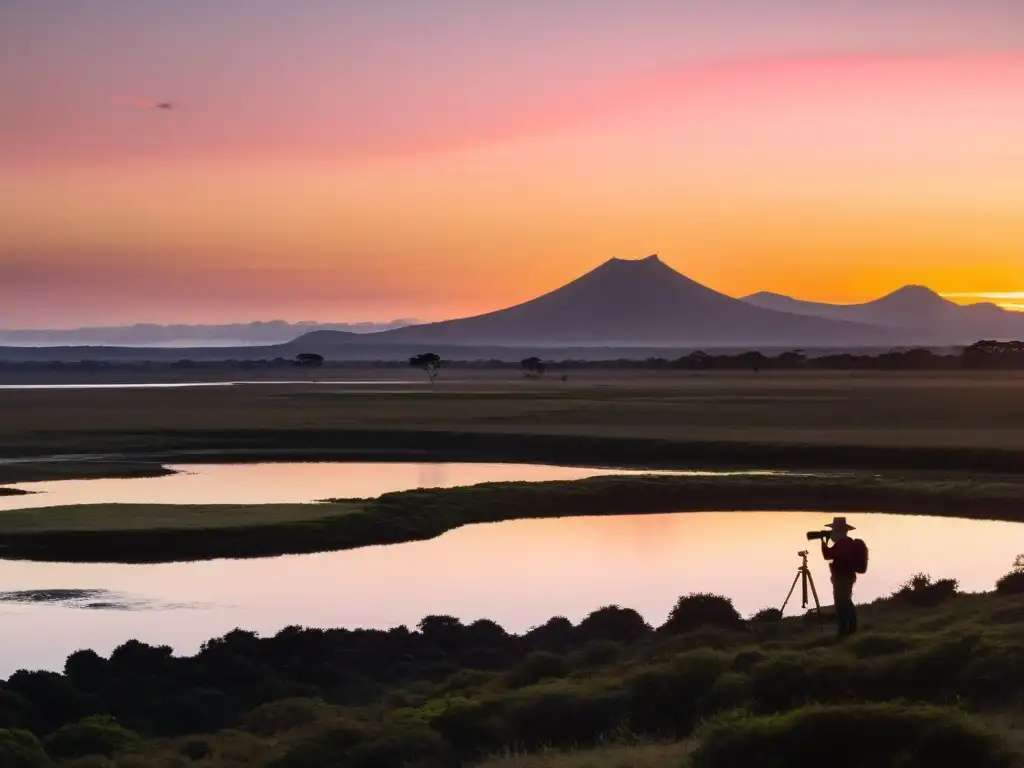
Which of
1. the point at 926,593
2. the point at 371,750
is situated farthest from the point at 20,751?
the point at 926,593

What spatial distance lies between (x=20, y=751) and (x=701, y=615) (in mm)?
12303

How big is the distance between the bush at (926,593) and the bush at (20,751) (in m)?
15.4

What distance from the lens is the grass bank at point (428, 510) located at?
34.7 m

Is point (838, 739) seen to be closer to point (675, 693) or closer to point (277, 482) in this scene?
→ point (675, 693)

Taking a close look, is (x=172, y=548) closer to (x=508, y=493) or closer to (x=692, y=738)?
(x=508, y=493)

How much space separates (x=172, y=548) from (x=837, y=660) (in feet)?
71.8

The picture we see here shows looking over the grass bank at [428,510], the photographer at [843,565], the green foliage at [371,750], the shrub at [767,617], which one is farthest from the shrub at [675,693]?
the grass bank at [428,510]

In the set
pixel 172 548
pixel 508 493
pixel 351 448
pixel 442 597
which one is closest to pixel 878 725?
pixel 442 597

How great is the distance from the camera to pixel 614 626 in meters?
24.4

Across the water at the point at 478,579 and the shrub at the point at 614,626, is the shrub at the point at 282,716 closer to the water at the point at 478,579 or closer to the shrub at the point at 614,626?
the water at the point at 478,579

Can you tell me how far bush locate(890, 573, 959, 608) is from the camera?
24.6 metres

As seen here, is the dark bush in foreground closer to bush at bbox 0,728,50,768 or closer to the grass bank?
bush at bbox 0,728,50,768

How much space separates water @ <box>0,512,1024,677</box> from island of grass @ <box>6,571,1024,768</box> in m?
2.75

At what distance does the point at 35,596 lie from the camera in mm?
28344
